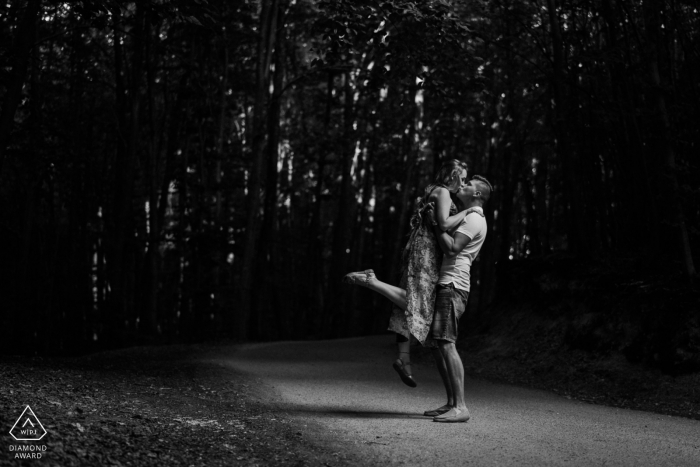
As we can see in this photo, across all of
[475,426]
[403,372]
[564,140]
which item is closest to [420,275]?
[403,372]

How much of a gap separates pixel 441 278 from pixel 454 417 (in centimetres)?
118

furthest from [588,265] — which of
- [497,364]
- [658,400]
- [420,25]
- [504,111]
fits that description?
[504,111]

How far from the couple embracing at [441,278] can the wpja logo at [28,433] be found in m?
2.75

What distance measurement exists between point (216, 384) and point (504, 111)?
52.2 ft

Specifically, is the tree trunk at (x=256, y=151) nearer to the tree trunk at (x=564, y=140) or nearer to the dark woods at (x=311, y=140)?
the dark woods at (x=311, y=140)

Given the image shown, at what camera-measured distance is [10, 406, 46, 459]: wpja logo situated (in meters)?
4.46

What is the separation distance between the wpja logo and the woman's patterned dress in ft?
9.86

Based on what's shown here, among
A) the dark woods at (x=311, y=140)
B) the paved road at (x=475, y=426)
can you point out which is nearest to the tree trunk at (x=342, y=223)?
the dark woods at (x=311, y=140)

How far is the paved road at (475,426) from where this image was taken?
5.46m

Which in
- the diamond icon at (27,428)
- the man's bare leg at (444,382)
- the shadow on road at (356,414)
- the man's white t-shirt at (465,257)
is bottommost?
the shadow on road at (356,414)

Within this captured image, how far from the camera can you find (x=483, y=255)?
2556 centimetres

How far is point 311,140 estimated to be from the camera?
22578 millimetres

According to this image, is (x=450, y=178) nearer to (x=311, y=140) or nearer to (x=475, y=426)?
(x=475, y=426)

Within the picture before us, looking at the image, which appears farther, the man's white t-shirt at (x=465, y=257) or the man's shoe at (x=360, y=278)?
the man's shoe at (x=360, y=278)
